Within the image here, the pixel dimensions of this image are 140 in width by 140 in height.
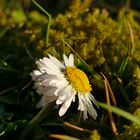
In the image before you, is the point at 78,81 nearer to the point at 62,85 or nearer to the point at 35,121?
the point at 62,85

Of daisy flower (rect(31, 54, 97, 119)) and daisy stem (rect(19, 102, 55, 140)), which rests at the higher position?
daisy flower (rect(31, 54, 97, 119))

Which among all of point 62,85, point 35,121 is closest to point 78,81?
point 62,85

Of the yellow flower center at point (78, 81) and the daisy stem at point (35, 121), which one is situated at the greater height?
the yellow flower center at point (78, 81)

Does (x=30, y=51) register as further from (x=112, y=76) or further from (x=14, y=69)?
(x=112, y=76)

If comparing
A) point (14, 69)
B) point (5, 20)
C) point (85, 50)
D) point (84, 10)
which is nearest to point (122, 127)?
point (85, 50)
